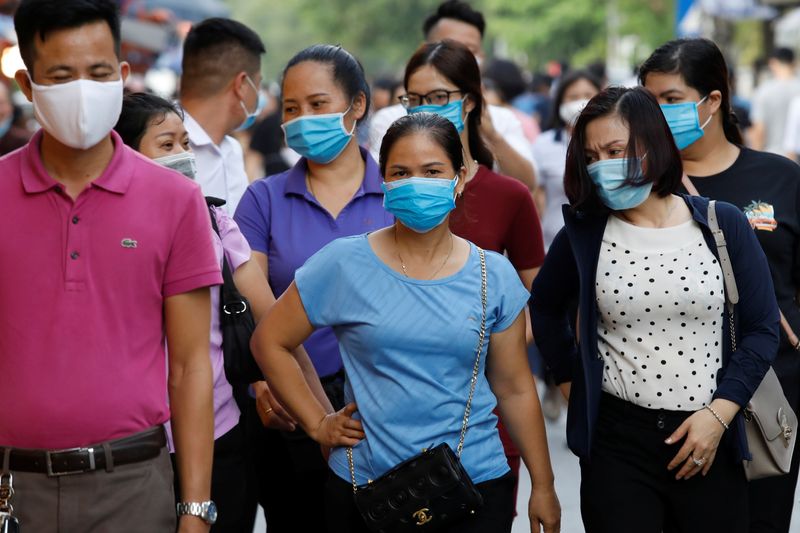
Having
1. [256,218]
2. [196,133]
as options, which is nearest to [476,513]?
[256,218]

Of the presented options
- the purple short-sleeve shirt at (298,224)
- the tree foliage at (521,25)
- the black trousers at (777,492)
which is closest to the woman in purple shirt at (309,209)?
the purple short-sleeve shirt at (298,224)

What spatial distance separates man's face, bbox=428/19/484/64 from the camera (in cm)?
810

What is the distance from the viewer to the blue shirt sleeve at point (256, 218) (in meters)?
5.04

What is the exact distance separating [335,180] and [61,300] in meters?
1.96

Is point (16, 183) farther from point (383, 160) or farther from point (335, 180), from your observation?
point (335, 180)

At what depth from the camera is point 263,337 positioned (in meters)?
4.29

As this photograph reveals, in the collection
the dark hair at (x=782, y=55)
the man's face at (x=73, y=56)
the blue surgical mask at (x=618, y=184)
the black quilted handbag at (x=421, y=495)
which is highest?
the man's face at (x=73, y=56)

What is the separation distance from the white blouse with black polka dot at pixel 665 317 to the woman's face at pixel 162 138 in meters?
1.61

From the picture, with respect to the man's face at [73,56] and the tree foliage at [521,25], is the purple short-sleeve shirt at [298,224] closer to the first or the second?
the man's face at [73,56]

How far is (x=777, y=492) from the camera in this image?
16.4 ft

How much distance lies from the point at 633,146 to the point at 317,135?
1332 millimetres

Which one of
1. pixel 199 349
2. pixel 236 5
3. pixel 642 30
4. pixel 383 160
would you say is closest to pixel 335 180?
pixel 383 160

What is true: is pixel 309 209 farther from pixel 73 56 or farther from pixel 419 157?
pixel 73 56

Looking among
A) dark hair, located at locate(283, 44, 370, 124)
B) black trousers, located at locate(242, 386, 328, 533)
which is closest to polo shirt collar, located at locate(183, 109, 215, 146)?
dark hair, located at locate(283, 44, 370, 124)
